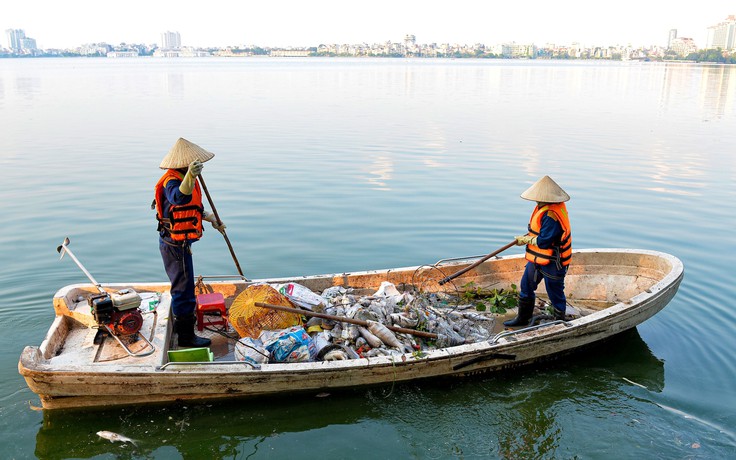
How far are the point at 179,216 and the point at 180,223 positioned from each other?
7 centimetres

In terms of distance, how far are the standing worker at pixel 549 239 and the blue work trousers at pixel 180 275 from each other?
3769 millimetres

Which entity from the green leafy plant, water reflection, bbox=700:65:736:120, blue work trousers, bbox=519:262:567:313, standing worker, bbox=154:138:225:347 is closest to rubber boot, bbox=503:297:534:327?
blue work trousers, bbox=519:262:567:313

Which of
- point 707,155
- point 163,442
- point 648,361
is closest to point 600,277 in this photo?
point 648,361

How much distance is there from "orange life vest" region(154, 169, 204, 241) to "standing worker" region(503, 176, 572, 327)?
11.9ft

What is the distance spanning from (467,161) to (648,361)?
11688mm

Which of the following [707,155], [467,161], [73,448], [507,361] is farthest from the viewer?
[707,155]

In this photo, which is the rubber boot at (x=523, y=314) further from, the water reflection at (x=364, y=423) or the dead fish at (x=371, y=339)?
the dead fish at (x=371, y=339)

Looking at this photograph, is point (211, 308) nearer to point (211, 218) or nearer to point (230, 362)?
point (211, 218)

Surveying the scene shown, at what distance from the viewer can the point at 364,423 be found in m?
6.30

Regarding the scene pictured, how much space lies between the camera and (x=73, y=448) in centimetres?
586

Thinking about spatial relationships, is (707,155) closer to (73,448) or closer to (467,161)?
(467,161)

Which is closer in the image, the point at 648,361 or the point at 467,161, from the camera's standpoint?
the point at 648,361

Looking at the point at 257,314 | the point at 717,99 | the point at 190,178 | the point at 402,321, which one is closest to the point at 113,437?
the point at 257,314

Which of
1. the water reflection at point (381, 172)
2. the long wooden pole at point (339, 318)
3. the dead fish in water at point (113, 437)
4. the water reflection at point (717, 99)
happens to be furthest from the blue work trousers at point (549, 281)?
the water reflection at point (717, 99)
